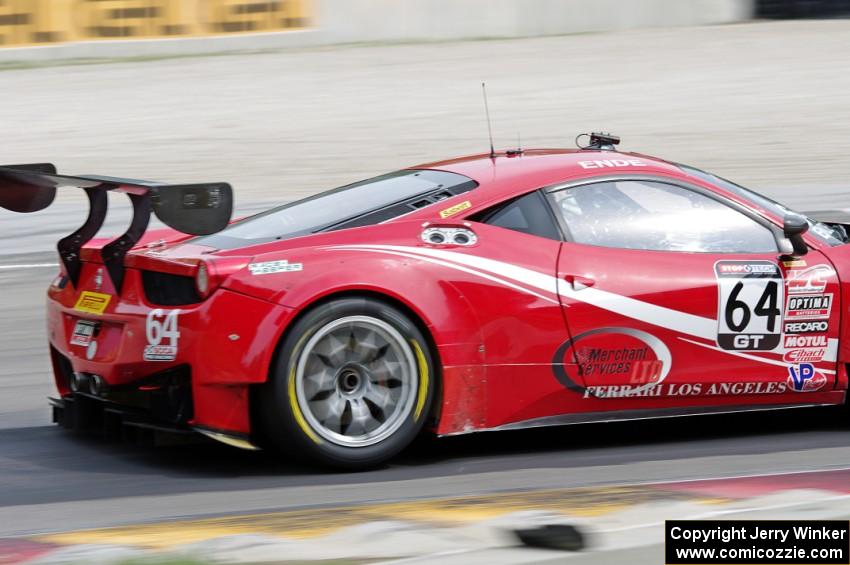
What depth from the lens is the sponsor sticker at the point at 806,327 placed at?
6148 mm

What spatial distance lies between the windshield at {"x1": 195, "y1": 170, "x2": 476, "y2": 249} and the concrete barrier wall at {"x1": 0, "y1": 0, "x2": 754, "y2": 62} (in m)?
17.7

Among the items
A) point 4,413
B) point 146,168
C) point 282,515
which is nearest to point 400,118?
point 146,168

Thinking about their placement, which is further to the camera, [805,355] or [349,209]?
[805,355]

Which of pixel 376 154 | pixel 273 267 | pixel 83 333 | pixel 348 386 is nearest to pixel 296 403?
pixel 348 386

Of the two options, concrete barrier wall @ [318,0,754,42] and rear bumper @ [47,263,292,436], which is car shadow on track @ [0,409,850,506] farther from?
concrete barrier wall @ [318,0,754,42]

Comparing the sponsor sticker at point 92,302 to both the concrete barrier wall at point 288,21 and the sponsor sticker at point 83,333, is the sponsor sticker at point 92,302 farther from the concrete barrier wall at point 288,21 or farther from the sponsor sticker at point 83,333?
the concrete barrier wall at point 288,21

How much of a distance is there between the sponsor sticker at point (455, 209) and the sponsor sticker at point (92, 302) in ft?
4.66

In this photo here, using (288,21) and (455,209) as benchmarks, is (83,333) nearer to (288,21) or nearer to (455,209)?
(455,209)

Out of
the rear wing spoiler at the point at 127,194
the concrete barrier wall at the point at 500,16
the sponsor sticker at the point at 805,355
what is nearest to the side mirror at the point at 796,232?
the sponsor sticker at the point at 805,355

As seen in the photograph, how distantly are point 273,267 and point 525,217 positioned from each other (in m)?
1.13

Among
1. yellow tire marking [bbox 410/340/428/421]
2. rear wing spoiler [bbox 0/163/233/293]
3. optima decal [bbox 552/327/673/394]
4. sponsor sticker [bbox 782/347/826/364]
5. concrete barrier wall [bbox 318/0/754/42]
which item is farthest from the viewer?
concrete barrier wall [bbox 318/0/754/42]

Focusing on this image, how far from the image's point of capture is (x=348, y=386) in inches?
223

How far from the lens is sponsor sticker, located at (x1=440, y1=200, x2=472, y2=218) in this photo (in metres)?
5.91

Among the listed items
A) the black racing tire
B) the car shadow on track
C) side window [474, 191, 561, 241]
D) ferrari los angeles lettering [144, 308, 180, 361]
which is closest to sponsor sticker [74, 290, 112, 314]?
ferrari los angeles lettering [144, 308, 180, 361]
